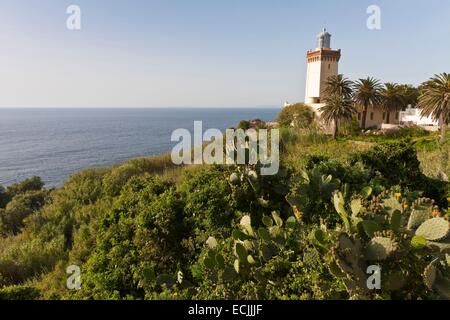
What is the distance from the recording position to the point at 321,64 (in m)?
43.6

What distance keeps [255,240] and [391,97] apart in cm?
3592

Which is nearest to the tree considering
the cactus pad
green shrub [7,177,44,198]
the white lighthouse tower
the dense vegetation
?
the white lighthouse tower

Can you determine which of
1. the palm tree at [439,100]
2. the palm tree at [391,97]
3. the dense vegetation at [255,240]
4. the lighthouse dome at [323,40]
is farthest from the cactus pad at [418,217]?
the lighthouse dome at [323,40]

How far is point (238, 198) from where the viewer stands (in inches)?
244

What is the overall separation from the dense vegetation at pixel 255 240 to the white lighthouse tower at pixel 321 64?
115 feet

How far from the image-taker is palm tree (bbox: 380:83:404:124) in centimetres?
3508

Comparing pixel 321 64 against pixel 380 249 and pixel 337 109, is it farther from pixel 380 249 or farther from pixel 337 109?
pixel 380 249

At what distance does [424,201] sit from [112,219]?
5.36 metres

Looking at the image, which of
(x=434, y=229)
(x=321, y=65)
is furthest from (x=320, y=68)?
(x=434, y=229)

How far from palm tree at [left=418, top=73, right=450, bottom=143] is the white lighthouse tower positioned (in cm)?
1619

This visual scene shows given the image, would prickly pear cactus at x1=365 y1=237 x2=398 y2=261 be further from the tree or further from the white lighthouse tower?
the white lighthouse tower

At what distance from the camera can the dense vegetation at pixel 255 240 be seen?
333 cm

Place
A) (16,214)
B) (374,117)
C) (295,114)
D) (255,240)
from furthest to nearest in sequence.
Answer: (374,117), (295,114), (16,214), (255,240)
